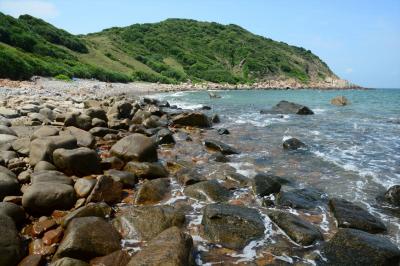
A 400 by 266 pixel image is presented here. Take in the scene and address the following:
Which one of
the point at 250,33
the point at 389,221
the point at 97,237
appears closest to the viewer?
the point at 97,237

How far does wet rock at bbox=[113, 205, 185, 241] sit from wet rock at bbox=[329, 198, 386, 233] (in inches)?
130

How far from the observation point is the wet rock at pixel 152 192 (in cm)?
762

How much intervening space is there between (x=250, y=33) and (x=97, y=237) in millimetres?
169481

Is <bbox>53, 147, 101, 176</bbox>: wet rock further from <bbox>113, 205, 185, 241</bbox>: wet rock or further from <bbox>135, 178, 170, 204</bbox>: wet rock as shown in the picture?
<bbox>113, 205, 185, 241</bbox>: wet rock

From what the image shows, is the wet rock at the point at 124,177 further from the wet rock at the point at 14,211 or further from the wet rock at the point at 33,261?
the wet rock at the point at 33,261

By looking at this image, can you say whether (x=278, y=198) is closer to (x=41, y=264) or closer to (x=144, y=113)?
(x=41, y=264)

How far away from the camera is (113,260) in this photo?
506 centimetres

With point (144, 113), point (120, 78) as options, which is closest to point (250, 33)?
point (120, 78)

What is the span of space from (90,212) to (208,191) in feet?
9.57

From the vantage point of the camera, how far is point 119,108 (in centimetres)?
1908

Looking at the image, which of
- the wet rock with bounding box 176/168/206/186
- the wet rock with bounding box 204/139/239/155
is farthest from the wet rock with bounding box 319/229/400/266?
the wet rock with bounding box 204/139/239/155

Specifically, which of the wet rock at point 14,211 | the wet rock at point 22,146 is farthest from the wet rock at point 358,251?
the wet rock at point 22,146

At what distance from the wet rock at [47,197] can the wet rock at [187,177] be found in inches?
115

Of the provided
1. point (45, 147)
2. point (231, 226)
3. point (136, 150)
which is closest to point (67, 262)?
point (231, 226)
